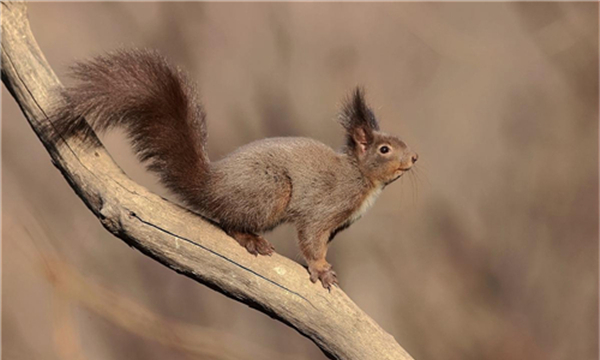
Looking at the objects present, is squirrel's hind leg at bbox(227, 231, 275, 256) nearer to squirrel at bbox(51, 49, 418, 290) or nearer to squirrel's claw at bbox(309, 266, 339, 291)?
squirrel at bbox(51, 49, 418, 290)

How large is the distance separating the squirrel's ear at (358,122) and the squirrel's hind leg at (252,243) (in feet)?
1.86

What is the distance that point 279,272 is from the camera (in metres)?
2.72

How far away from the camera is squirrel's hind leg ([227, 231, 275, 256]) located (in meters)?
2.75

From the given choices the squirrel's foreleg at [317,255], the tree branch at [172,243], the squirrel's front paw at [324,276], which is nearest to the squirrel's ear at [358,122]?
the squirrel's foreleg at [317,255]

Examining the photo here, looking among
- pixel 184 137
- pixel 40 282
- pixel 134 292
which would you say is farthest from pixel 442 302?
pixel 184 137

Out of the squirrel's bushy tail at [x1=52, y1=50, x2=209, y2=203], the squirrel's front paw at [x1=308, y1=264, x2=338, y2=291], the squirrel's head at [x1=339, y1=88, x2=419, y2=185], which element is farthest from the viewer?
the squirrel's head at [x1=339, y1=88, x2=419, y2=185]

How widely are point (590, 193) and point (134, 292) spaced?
362 cm

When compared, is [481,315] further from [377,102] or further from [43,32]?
[43,32]

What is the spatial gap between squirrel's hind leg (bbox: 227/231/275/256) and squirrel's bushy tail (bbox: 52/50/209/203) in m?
0.22

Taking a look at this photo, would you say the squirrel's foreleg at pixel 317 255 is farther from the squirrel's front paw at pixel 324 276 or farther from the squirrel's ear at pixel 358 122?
the squirrel's ear at pixel 358 122

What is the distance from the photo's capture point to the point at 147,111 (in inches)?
105

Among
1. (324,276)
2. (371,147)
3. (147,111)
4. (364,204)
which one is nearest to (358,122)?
(371,147)

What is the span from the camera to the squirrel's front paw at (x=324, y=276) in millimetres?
2750

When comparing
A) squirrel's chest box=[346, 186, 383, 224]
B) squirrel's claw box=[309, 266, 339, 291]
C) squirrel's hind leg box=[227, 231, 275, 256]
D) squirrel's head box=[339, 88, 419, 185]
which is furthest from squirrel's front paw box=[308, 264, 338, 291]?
squirrel's head box=[339, 88, 419, 185]
